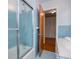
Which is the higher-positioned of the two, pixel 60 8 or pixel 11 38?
pixel 60 8

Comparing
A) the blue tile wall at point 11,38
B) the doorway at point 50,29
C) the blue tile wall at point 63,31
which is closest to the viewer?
the blue tile wall at point 11,38

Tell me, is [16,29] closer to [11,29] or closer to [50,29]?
[11,29]

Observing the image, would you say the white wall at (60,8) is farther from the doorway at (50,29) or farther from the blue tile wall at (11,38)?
the blue tile wall at (11,38)

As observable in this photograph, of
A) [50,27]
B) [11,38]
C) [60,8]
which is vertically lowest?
[11,38]

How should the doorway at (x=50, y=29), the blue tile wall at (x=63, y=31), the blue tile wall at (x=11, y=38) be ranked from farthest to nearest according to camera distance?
the doorway at (x=50, y=29)
the blue tile wall at (x=63, y=31)
the blue tile wall at (x=11, y=38)

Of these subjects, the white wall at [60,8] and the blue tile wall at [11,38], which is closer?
the blue tile wall at [11,38]

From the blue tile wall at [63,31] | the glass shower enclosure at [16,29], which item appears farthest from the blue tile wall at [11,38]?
the blue tile wall at [63,31]

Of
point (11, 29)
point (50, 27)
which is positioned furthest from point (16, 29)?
point (50, 27)

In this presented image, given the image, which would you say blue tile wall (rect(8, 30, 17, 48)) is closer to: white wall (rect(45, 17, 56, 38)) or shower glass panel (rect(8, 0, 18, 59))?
shower glass panel (rect(8, 0, 18, 59))

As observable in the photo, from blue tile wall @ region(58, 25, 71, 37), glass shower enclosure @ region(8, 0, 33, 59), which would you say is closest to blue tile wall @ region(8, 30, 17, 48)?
glass shower enclosure @ region(8, 0, 33, 59)

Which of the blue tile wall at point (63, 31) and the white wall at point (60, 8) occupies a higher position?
the white wall at point (60, 8)

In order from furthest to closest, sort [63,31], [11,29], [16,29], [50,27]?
[50,27]
[63,31]
[16,29]
[11,29]
